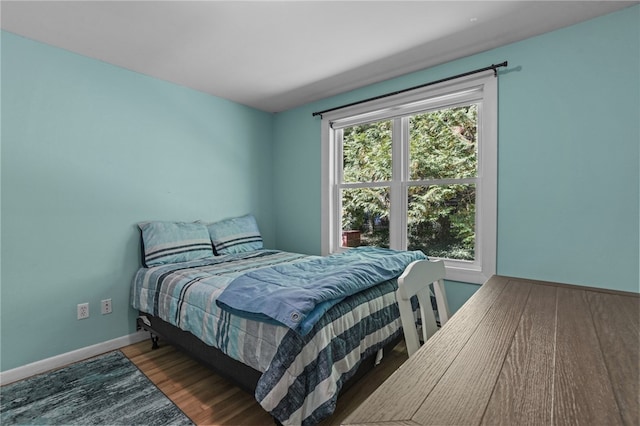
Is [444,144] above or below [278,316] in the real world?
above

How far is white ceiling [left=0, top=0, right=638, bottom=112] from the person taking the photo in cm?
183

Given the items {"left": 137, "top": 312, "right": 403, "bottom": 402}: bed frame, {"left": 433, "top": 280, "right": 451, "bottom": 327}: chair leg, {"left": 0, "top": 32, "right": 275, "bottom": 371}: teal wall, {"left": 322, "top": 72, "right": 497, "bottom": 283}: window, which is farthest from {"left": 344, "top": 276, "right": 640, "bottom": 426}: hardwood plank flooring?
{"left": 0, "top": 32, "right": 275, "bottom": 371}: teal wall

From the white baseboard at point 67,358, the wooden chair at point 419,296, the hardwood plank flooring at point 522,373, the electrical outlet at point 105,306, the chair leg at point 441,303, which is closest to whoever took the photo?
the hardwood plank flooring at point 522,373

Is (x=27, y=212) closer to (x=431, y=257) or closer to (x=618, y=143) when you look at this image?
(x=431, y=257)

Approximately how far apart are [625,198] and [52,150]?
394cm

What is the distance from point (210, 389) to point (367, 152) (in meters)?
2.50

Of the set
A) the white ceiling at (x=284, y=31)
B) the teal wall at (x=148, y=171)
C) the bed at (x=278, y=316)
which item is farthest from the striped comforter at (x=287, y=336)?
the white ceiling at (x=284, y=31)

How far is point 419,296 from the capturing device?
3.98 ft

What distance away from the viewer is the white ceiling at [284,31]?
6.02 ft

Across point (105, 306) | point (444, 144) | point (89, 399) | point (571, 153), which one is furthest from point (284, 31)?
point (89, 399)

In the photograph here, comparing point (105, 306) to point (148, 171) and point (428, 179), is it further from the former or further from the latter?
point (428, 179)

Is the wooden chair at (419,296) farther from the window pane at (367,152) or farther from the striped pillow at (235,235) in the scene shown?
the striped pillow at (235,235)

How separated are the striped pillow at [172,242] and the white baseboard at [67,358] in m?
0.69

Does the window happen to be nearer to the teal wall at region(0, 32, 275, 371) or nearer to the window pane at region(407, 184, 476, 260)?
the window pane at region(407, 184, 476, 260)
